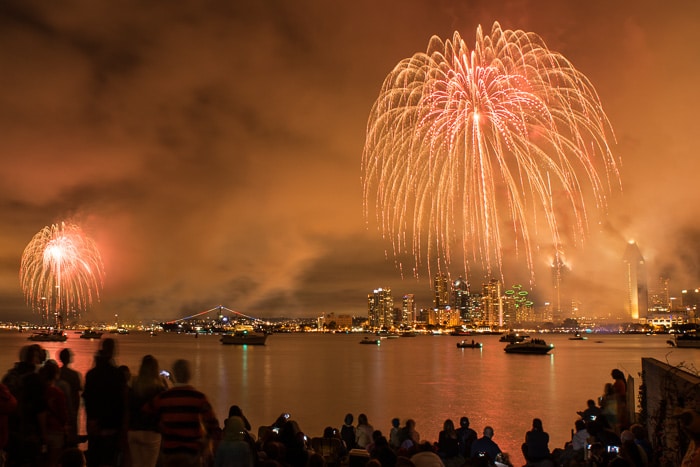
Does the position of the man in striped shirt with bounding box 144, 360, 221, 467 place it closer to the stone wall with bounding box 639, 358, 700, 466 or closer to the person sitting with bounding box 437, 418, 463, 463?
the stone wall with bounding box 639, 358, 700, 466

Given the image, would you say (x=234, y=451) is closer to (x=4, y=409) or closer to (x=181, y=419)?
(x=181, y=419)

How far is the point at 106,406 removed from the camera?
23.9 feet

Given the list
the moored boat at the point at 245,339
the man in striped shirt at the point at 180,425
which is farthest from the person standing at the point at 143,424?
the moored boat at the point at 245,339

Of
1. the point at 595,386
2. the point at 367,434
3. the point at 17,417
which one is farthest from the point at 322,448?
the point at 595,386

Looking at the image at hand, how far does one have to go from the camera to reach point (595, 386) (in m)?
51.0

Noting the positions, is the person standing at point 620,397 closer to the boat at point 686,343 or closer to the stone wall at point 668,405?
the stone wall at point 668,405

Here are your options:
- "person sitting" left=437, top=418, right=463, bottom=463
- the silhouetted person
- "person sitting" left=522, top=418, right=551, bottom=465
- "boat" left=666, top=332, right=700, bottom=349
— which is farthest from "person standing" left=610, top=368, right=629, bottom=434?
"boat" left=666, top=332, right=700, bottom=349

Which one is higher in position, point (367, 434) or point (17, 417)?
point (17, 417)

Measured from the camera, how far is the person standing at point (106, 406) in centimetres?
729

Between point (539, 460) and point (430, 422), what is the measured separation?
67.1 ft

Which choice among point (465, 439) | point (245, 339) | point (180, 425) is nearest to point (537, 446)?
point (465, 439)

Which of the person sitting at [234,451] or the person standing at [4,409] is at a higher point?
the person standing at [4,409]

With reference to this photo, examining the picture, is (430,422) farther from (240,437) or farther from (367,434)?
(240,437)

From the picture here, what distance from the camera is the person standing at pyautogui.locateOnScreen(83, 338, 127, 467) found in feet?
23.9
